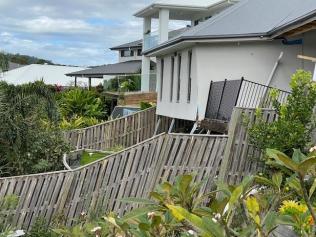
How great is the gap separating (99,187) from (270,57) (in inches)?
294

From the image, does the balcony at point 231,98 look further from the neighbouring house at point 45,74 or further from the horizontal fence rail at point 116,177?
the neighbouring house at point 45,74

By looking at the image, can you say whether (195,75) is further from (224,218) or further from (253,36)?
(224,218)

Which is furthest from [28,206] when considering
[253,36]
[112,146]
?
[112,146]

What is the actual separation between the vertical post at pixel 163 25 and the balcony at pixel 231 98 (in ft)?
54.8

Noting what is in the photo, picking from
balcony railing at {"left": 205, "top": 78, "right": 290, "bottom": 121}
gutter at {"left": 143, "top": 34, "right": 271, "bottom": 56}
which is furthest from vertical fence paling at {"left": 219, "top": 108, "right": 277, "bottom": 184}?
gutter at {"left": 143, "top": 34, "right": 271, "bottom": 56}

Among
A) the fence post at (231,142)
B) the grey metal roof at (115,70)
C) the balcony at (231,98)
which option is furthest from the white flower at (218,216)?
the grey metal roof at (115,70)

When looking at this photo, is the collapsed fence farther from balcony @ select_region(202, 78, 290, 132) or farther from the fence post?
balcony @ select_region(202, 78, 290, 132)

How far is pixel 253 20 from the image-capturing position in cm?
1639

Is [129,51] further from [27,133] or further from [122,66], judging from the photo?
[27,133]

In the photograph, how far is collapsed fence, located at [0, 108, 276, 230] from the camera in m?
9.84

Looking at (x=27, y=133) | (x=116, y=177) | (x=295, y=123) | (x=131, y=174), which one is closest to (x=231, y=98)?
(x=131, y=174)

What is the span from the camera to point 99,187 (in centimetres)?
1032

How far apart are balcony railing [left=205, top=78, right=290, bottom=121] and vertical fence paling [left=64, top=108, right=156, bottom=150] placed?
553 cm

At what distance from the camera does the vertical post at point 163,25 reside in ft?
105
